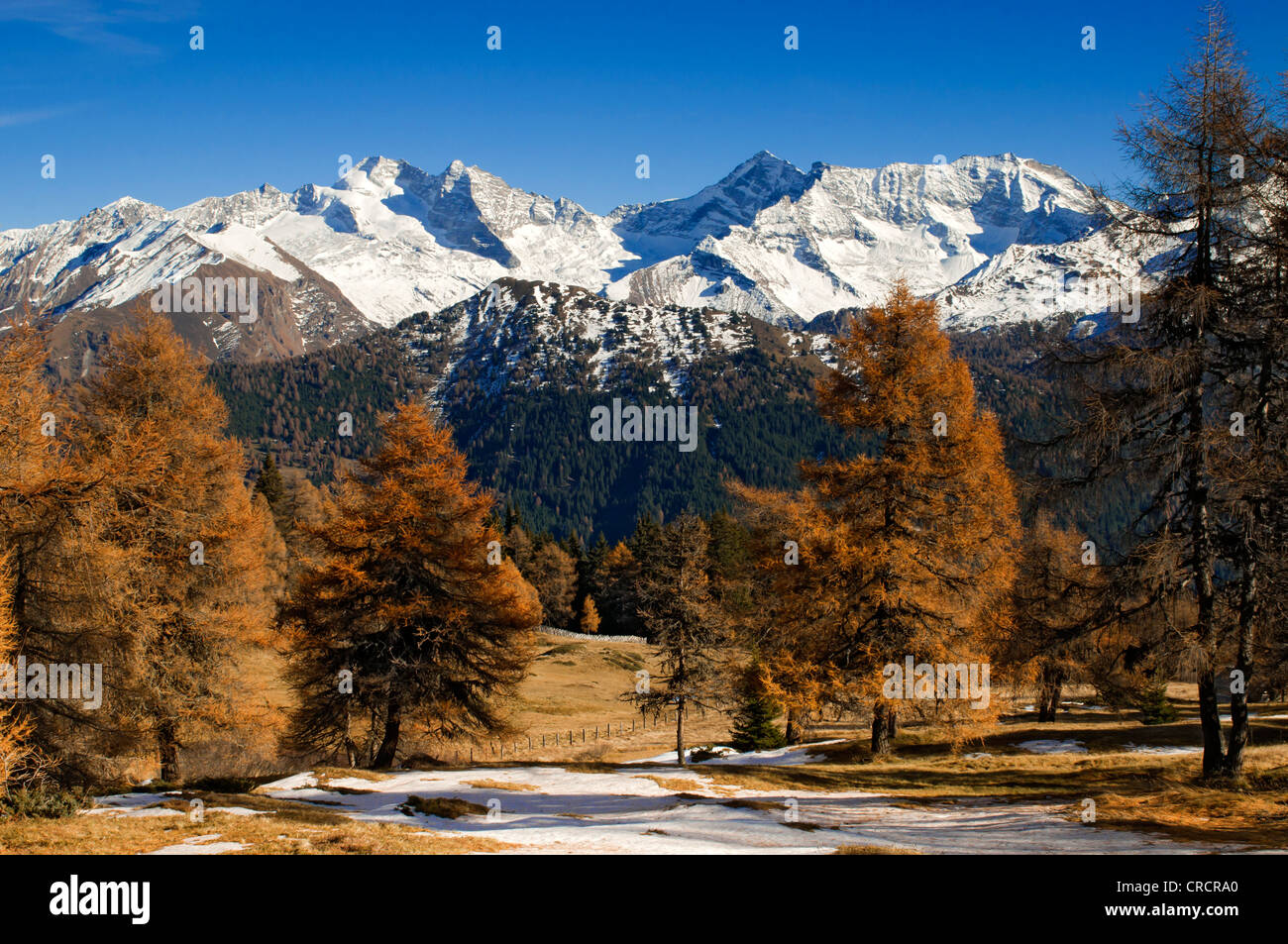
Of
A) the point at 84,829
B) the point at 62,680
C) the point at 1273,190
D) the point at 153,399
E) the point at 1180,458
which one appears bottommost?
the point at 84,829

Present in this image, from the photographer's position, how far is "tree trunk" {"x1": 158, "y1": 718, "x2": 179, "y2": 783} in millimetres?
22891

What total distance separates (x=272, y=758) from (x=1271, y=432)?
34.1 meters

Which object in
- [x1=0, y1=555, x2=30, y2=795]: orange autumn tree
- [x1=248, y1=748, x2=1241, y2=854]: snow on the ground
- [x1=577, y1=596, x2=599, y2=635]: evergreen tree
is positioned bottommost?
[x1=577, y1=596, x2=599, y2=635]: evergreen tree

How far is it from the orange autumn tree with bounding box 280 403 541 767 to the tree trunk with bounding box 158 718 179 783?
3.13 meters

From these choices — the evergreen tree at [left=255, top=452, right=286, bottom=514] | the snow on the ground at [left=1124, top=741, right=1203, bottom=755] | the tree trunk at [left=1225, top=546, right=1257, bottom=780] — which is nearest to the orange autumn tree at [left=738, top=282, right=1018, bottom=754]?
the tree trunk at [left=1225, top=546, right=1257, bottom=780]

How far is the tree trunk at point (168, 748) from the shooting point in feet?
75.1

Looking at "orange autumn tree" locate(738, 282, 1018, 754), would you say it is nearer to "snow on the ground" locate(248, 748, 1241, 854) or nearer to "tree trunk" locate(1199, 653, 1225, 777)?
"snow on the ground" locate(248, 748, 1241, 854)

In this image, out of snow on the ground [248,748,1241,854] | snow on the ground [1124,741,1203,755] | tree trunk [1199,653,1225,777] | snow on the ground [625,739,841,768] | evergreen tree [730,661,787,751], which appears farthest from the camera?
evergreen tree [730,661,787,751]

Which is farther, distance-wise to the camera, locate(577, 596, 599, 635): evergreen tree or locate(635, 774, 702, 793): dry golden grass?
locate(577, 596, 599, 635): evergreen tree

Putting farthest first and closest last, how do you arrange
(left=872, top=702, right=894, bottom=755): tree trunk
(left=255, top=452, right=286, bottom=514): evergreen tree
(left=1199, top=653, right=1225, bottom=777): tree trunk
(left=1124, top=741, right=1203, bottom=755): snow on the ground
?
(left=255, top=452, right=286, bottom=514): evergreen tree, (left=1124, top=741, right=1203, bottom=755): snow on the ground, (left=872, top=702, right=894, bottom=755): tree trunk, (left=1199, top=653, right=1225, bottom=777): tree trunk

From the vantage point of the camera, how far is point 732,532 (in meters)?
88.0

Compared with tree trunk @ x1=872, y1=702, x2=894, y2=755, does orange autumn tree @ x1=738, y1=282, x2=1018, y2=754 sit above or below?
above
